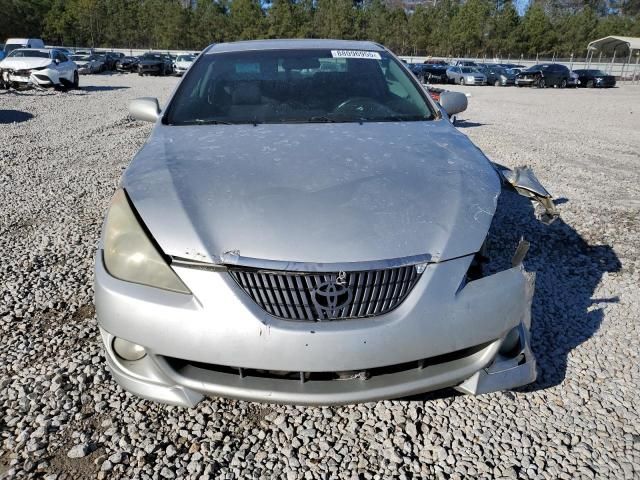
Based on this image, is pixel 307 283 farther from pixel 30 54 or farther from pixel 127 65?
pixel 127 65

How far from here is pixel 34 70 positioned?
17.0 metres

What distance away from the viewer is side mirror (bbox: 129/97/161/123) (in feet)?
10.6

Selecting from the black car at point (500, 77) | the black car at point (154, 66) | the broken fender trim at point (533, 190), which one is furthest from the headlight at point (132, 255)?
the black car at point (154, 66)

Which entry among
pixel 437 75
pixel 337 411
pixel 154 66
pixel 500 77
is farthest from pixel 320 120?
pixel 154 66

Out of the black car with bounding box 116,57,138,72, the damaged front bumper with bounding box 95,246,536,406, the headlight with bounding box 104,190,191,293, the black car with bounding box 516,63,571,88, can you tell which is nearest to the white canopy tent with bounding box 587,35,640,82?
the black car with bounding box 516,63,571,88

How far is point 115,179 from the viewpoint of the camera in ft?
19.5

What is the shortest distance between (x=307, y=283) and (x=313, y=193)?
451 mm

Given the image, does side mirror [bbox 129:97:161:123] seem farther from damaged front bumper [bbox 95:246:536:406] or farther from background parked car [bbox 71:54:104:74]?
background parked car [bbox 71:54:104:74]

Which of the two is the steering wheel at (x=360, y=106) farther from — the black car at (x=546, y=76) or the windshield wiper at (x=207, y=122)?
the black car at (x=546, y=76)

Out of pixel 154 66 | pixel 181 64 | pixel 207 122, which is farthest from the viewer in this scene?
pixel 154 66

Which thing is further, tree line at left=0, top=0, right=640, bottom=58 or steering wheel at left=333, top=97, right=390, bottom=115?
tree line at left=0, top=0, right=640, bottom=58

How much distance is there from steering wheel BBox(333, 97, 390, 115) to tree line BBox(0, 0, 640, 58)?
215 ft

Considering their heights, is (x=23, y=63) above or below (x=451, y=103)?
below

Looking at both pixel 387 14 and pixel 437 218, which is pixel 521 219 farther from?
pixel 387 14
